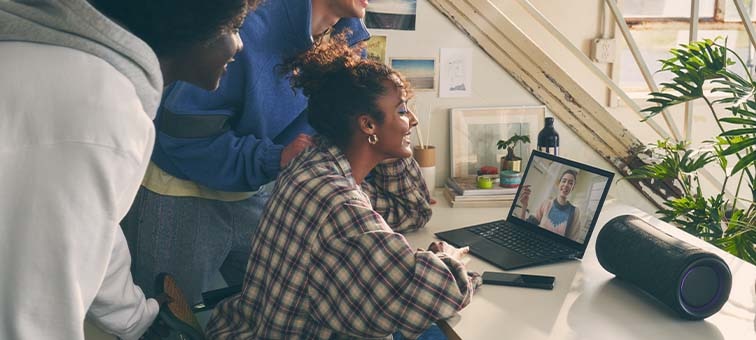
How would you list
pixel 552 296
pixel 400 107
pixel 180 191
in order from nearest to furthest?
pixel 552 296 < pixel 400 107 < pixel 180 191

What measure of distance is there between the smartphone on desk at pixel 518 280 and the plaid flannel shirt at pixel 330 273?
0.17ft

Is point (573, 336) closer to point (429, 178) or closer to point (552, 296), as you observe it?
point (552, 296)

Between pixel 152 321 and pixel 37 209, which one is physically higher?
pixel 37 209

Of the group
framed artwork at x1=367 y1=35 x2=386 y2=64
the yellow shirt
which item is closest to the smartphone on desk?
the yellow shirt

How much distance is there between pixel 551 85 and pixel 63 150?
6.26 feet

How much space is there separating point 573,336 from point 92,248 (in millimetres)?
842

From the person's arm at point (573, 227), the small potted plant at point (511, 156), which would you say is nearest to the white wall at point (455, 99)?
the small potted plant at point (511, 156)

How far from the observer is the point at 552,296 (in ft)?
4.96

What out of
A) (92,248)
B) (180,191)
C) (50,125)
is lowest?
(180,191)

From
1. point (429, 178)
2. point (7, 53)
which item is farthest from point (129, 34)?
→ point (429, 178)

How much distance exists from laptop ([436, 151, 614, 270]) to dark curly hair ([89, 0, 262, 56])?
3.04 feet

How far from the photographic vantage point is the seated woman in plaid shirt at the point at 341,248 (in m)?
1.40

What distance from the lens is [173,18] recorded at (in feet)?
3.16

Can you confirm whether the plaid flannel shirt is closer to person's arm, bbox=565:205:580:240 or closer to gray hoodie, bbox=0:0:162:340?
person's arm, bbox=565:205:580:240
